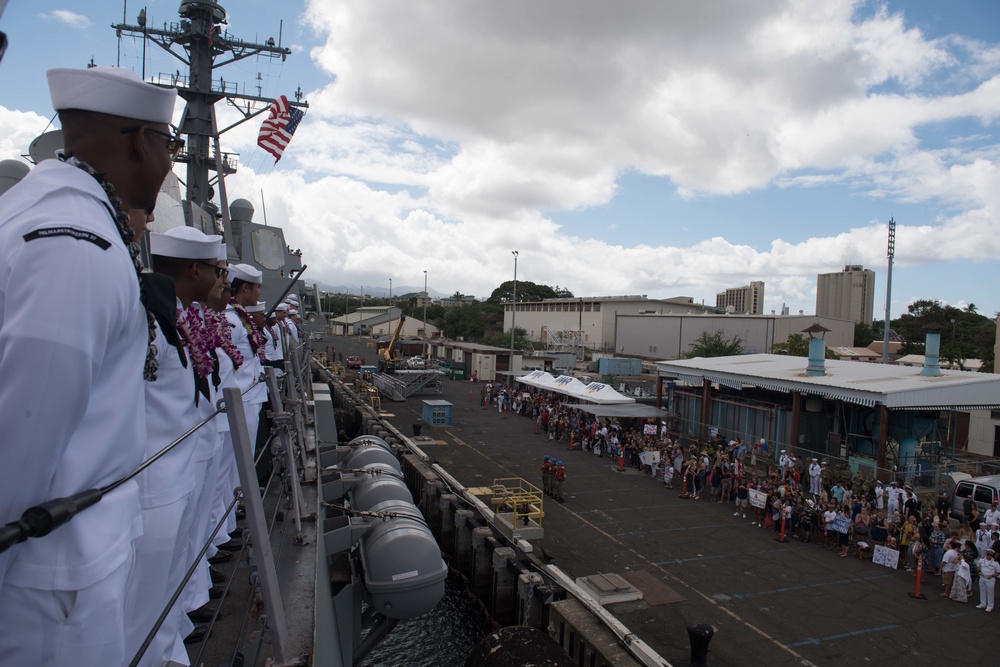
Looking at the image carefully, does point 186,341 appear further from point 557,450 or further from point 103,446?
point 557,450

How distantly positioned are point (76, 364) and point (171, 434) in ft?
4.50

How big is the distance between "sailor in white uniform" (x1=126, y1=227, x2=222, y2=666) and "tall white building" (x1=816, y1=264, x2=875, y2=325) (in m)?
112

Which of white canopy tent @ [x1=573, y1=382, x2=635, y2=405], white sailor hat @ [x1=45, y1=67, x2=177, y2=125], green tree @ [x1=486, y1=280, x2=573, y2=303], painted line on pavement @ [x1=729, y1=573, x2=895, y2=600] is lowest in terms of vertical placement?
painted line on pavement @ [x1=729, y1=573, x2=895, y2=600]

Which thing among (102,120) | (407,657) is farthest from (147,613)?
(407,657)

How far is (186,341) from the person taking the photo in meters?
2.71

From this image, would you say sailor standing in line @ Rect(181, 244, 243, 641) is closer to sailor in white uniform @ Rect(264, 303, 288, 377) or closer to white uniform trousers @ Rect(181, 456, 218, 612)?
white uniform trousers @ Rect(181, 456, 218, 612)

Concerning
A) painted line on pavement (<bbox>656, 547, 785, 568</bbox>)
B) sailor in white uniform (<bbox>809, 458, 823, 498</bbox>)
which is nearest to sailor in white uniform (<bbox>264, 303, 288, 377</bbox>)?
painted line on pavement (<bbox>656, 547, 785, 568</bbox>)

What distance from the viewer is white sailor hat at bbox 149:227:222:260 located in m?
3.14

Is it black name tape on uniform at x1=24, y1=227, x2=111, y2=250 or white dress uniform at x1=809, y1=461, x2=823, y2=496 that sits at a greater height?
black name tape on uniform at x1=24, y1=227, x2=111, y2=250

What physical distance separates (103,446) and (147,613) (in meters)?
0.97

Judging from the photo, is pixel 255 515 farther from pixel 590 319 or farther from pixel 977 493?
pixel 590 319

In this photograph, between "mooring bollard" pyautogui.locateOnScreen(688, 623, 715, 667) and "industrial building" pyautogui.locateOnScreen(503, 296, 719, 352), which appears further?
"industrial building" pyautogui.locateOnScreen(503, 296, 719, 352)

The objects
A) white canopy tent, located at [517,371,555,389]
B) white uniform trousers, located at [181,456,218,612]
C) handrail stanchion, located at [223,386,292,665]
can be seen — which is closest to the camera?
handrail stanchion, located at [223,386,292,665]

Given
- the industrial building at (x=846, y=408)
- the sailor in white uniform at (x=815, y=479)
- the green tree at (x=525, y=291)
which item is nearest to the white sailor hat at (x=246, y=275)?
the sailor in white uniform at (x=815, y=479)
